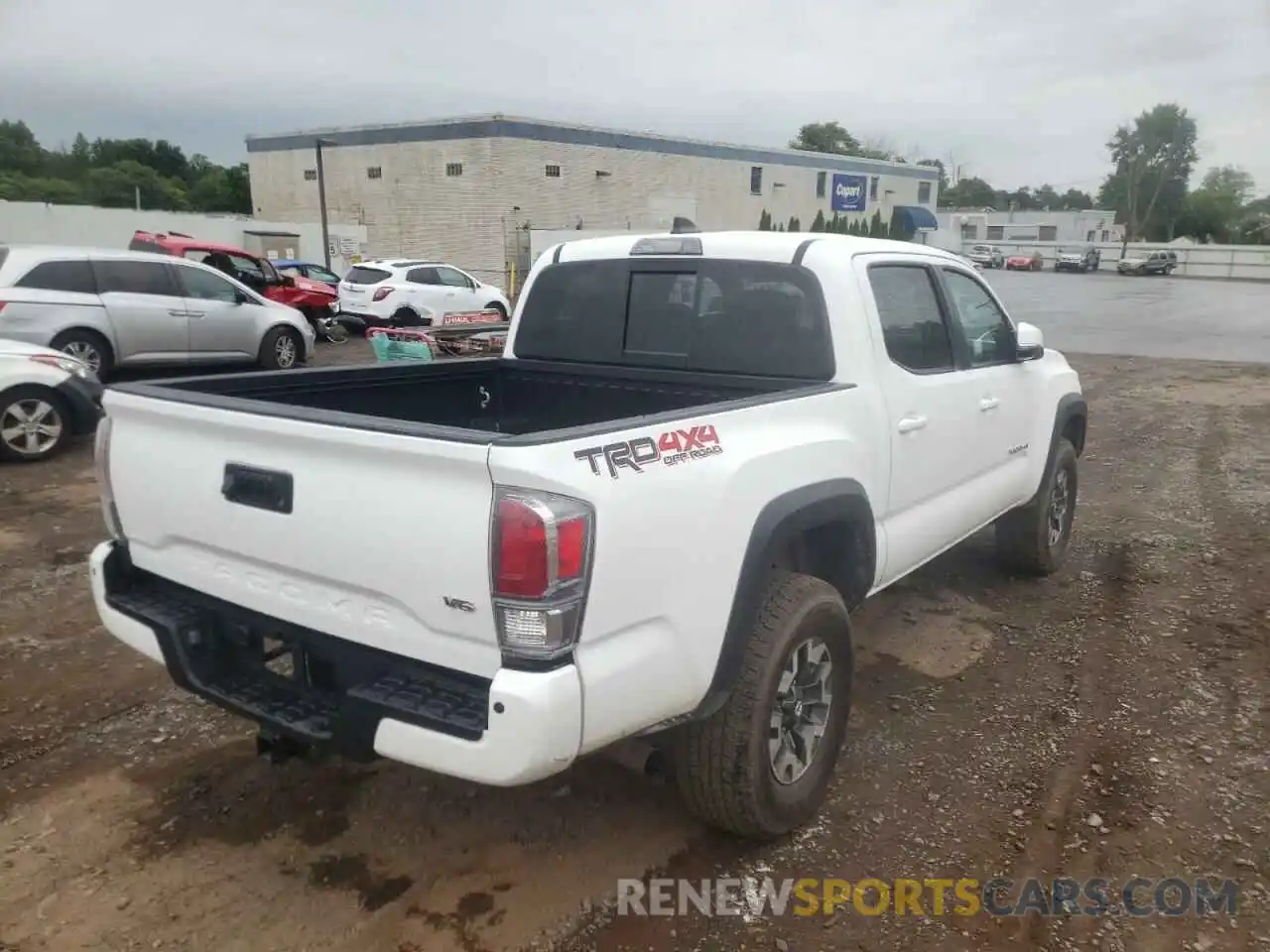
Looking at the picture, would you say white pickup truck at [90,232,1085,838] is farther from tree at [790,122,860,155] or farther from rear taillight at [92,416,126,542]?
tree at [790,122,860,155]

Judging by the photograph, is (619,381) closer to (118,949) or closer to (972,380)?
(972,380)

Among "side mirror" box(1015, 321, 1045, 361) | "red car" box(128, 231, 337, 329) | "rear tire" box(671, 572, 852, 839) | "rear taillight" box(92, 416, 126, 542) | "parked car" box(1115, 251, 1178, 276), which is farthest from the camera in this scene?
"parked car" box(1115, 251, 1178, 276)

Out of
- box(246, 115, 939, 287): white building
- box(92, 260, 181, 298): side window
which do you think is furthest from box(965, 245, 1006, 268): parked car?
box(92, 260, 181, 298): side window

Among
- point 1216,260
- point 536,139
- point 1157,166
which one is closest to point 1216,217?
point 1157,166

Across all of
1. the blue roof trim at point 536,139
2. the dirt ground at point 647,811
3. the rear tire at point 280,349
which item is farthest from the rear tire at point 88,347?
the blue roof trim at point 536,139

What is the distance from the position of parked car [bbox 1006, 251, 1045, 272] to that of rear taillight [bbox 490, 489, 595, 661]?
209 ft

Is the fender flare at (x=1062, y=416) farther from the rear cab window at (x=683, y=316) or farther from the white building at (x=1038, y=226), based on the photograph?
the white building at (x=1038, y=226)

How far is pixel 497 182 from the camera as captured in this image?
34.7m

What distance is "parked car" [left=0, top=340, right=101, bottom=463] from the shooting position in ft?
26.6

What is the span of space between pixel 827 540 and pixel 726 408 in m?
0.93

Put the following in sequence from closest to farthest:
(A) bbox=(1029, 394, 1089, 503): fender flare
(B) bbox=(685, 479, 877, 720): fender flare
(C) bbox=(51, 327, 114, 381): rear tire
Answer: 1. (B) bbox=(685, 479, 877, 720): fender flare
2. (A) bbox=(1029, 394, 1089, 503): fender flare
3. (C) bbox=(51, 327, 114, 381): rear tire

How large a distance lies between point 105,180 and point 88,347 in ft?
179

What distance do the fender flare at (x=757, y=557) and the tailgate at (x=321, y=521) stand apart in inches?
29.1

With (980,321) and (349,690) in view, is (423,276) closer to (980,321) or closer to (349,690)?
(980,321)
